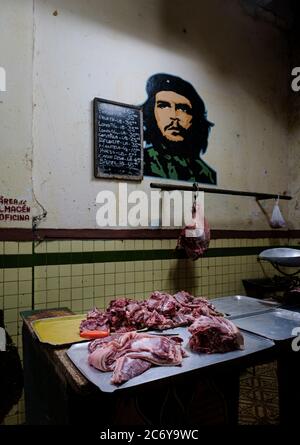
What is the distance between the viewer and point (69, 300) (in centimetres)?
315

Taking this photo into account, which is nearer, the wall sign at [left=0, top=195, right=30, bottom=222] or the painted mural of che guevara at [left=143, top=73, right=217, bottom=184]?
the wall sign at [left=0, top=195, right=30, bottom=222]

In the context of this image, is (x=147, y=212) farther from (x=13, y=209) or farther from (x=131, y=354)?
(x=131, y=354)

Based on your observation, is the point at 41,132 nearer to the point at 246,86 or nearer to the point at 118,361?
the point at 118,361

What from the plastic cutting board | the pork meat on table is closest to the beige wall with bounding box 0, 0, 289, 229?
the plastic cutting board

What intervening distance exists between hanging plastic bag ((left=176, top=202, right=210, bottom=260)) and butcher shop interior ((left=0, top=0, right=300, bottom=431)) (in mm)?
23

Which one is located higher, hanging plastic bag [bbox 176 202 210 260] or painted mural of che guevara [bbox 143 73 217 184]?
painted mural of che guevara [bbox 143 73 217 184]

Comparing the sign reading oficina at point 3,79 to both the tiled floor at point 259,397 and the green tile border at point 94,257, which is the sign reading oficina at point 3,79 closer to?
the green tile border at point 94,257

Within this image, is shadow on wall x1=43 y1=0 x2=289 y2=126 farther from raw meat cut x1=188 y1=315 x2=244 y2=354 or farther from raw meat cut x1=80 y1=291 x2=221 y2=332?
raw meat cut x1=188 y1=315 x2=244 y2=354

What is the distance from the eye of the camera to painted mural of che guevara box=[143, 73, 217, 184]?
12.3 feet

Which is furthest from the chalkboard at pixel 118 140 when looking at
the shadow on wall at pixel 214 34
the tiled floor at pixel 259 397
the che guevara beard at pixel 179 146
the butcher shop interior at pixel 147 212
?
the tiled floor at pixel 259 397

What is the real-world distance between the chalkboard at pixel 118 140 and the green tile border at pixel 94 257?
88 centimetres

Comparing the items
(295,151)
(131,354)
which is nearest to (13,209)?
(131,354)

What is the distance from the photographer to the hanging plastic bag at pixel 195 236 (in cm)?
351
